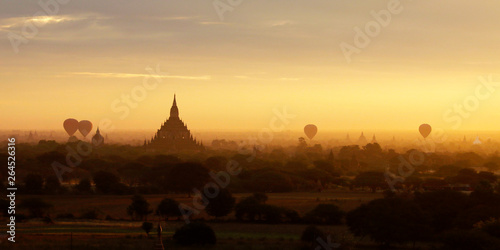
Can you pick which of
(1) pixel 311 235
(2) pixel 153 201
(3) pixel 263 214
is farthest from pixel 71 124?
(1) pixel 311 235

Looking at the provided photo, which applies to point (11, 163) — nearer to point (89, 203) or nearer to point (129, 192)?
point (129, 192)

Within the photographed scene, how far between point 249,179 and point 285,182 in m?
4.92

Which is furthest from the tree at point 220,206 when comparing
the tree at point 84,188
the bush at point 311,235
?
the tree at point 84,188

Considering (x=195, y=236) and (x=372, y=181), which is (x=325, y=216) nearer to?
(x=195, y=236)

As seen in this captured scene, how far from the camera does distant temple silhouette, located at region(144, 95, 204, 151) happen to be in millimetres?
160500

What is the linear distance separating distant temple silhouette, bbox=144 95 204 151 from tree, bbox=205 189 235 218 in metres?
112

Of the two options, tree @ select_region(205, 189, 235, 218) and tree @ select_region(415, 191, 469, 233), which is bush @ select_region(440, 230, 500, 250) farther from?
tree @ select_region(205, 189, 235, 218)

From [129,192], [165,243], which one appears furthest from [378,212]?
[129,192]

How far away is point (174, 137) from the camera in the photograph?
161 meters

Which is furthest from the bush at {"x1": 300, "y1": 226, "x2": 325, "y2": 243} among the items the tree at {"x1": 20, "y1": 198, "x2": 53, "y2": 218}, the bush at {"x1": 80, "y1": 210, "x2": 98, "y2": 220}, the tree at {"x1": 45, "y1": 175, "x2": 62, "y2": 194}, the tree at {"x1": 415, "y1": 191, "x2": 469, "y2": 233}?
the tree at {"x1": 45, "y1": 175, "x2": 62, "y2": 194}

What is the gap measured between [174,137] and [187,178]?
95853 mm

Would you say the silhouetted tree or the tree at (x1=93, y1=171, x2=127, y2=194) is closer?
the tree at (x1=93, y1=171, x2=127, y2=194)

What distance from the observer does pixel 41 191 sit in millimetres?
62844

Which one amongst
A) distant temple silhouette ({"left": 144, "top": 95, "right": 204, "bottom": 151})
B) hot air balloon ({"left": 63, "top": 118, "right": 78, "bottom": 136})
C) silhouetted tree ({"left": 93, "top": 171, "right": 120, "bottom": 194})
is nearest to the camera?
silhouetted tree ({"left": 93, "top": 171, "right": 120, "bottom": 194})
